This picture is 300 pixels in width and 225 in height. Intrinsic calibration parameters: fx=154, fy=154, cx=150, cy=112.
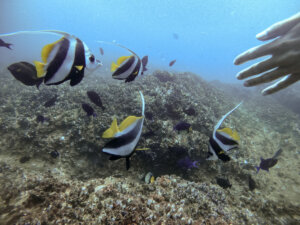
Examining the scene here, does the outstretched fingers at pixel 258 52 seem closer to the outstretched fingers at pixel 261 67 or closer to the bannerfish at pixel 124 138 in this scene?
the outstretched fingers at pixel 261 67

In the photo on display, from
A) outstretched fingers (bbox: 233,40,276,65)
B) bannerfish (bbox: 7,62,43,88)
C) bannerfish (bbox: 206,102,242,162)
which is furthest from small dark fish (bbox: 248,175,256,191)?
bannerfish (bbox: 7,62,43,88)

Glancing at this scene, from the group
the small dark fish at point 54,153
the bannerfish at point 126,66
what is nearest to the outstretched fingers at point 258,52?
the bannerfish at point 126,66

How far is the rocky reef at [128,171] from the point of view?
8.27 ft

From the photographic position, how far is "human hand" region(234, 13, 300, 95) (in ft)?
5.10

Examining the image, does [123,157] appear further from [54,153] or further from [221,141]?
[54,153]

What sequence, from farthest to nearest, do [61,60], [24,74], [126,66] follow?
[24,74]
[126,66]
[61,60]

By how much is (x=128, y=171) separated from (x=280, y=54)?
13.2 ft

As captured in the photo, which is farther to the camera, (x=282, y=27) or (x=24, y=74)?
(x=24, y=74)

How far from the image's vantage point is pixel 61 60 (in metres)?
1.43

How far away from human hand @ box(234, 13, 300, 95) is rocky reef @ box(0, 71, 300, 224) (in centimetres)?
240

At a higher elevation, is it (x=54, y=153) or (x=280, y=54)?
(x=280, y=54)

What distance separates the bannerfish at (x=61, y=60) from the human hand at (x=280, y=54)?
5.76ft

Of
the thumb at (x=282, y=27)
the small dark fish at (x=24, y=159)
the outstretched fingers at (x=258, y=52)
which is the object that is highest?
the thumb at (x=282, y=27)

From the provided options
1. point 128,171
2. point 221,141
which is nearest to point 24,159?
point 128,171
